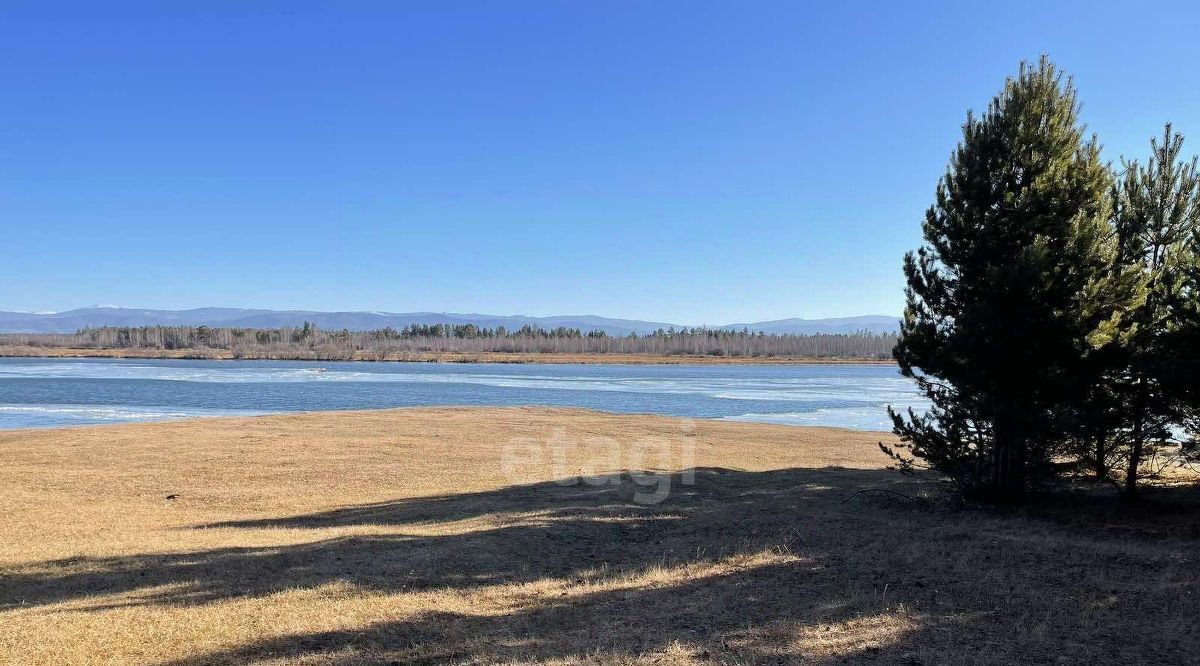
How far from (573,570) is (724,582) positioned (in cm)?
207

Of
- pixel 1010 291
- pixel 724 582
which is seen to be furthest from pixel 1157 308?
pixel 724 582

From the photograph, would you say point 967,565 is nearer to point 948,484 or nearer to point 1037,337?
point 1037,337

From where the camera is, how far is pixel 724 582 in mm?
9031

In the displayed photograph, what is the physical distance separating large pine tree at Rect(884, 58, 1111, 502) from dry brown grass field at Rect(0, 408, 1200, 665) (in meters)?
1.23

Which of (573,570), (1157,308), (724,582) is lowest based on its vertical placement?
(573,570)

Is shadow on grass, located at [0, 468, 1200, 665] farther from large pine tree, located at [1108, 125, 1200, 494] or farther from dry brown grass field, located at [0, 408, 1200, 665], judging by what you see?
large pine tree, located at [1108, 125, 1200, 494]

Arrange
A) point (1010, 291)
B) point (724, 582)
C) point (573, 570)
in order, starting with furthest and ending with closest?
point (1010, 291) < point (573, 570) < point (724, 582)

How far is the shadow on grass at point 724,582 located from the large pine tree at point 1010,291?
1.29 m

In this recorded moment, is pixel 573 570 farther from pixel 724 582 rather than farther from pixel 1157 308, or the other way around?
pixel 1157 308

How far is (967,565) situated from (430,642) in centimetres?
653

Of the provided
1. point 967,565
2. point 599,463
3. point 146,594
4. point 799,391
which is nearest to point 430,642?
point 146,594

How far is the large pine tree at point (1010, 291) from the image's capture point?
39.6ft

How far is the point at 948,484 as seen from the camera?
583 inches

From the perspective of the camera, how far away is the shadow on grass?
682cm
